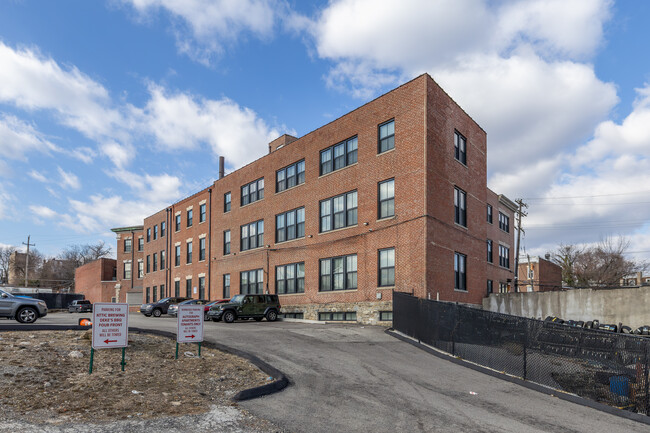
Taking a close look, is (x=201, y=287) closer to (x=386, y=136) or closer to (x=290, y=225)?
(x=290, y=225)

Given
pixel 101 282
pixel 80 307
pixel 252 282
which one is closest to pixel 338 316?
pixel 252 282

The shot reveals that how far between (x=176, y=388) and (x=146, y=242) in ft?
171

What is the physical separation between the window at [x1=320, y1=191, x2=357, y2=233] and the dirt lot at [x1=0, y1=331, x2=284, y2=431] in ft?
51.9

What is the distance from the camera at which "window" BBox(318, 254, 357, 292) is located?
1110 inches

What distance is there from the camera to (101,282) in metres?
69.9

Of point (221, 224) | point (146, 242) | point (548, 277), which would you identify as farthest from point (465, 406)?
point (548, 277)

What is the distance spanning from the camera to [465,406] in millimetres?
10016

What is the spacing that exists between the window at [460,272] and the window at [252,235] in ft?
47.4

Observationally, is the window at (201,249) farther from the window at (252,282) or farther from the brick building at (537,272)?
the brick building at (537,272)

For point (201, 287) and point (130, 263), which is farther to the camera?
point (130, 263)

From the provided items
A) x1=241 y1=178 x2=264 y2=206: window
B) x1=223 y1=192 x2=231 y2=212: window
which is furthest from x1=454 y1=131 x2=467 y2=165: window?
x1=223 y1=192 x2=231 y2=212: window

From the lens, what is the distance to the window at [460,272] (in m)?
27.9

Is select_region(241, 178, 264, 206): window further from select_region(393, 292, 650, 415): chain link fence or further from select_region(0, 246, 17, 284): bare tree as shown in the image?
select_region(0, 246, 17, 284): bare tree

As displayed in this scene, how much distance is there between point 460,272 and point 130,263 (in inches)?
1978
